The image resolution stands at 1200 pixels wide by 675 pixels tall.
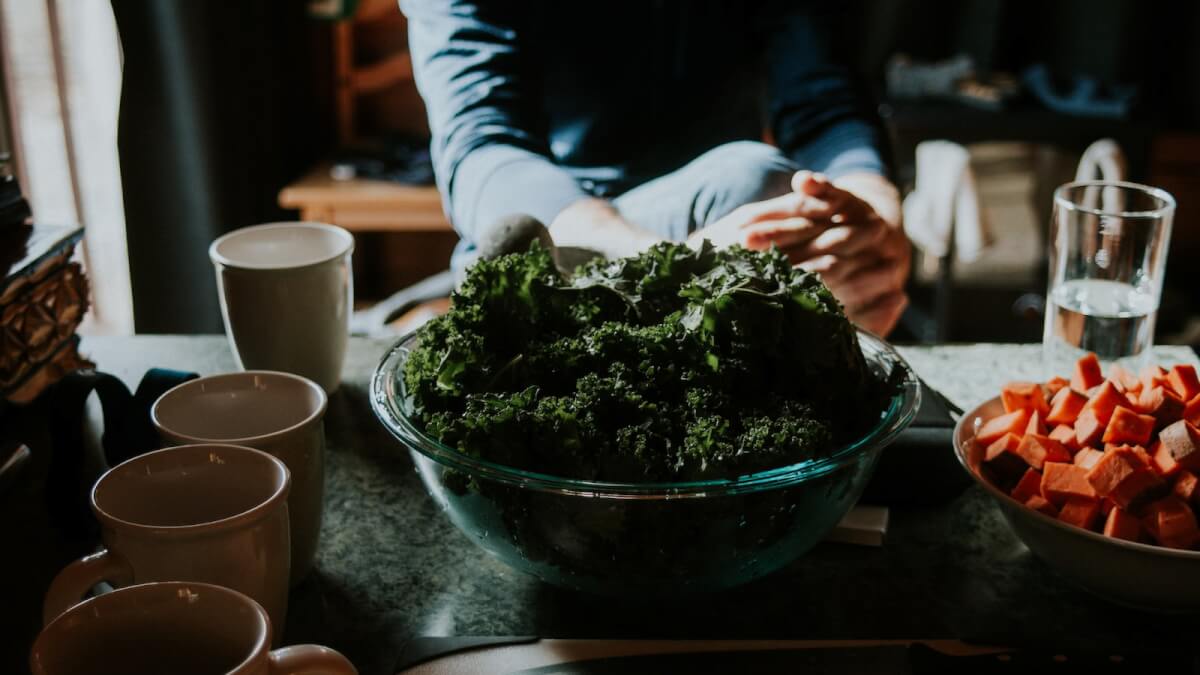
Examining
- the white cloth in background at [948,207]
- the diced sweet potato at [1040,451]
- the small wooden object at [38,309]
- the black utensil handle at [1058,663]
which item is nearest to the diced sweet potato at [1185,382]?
the diced sweet potato at [1040,451]

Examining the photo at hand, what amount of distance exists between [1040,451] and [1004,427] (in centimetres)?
5

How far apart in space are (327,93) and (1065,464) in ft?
9.74

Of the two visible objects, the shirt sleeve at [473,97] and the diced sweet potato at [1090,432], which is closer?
the diced sweet potato at [1090,432]

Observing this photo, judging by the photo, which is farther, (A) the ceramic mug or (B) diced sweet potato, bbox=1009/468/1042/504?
(A) the ceramic mug

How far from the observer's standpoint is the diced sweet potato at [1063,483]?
71 centimetres

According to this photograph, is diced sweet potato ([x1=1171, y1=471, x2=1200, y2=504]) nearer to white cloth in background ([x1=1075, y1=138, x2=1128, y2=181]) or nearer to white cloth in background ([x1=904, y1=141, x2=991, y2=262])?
white cloth in background ([x1=1075, y1=138, x2=1128, y2=181])

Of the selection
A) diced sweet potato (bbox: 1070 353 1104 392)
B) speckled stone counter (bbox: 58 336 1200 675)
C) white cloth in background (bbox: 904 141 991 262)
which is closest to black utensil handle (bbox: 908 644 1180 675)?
speckled stone counter (bbox: 58 336 1200 675)

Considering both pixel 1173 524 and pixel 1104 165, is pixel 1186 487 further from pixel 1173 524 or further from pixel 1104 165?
pixel 1104 165

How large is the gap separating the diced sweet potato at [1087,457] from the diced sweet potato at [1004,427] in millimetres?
57

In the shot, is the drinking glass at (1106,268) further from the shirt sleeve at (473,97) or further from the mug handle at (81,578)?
the mug handle at (81,578)

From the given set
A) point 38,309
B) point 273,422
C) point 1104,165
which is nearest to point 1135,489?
point 273,422

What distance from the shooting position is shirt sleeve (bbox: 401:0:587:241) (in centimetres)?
138

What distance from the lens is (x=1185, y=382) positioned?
0.79 m

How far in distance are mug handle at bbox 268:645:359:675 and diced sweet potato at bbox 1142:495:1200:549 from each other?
0.52 meters
